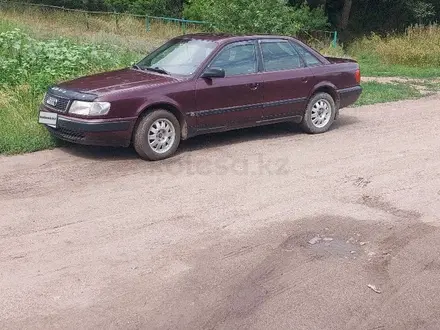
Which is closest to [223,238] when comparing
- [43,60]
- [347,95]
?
[347,95]

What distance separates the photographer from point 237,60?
9219mm

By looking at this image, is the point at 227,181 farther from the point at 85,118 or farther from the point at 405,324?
the point at 405,324

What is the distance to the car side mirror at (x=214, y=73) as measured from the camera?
8656mm

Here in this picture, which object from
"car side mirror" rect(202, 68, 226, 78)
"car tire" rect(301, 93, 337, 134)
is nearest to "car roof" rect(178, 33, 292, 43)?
"car side mirror" rect(202, 68, 226, 78)

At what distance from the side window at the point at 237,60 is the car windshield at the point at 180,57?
0.58ft

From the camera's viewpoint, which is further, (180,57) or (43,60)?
(43,60)

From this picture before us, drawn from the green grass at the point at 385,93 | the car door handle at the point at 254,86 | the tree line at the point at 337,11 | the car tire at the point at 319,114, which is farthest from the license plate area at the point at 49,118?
the tree line at the point at 337,11

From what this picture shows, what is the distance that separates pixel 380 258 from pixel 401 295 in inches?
26.9

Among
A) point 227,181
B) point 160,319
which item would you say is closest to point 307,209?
point 227,181

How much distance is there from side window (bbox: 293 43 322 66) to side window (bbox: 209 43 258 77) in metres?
0.91

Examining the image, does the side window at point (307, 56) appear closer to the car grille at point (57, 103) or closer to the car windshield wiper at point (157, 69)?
the car windshield wiper at point (157, 69)

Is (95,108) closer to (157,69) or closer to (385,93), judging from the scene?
(157,69)

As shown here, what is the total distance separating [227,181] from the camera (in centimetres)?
747

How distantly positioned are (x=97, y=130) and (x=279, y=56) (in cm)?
321
